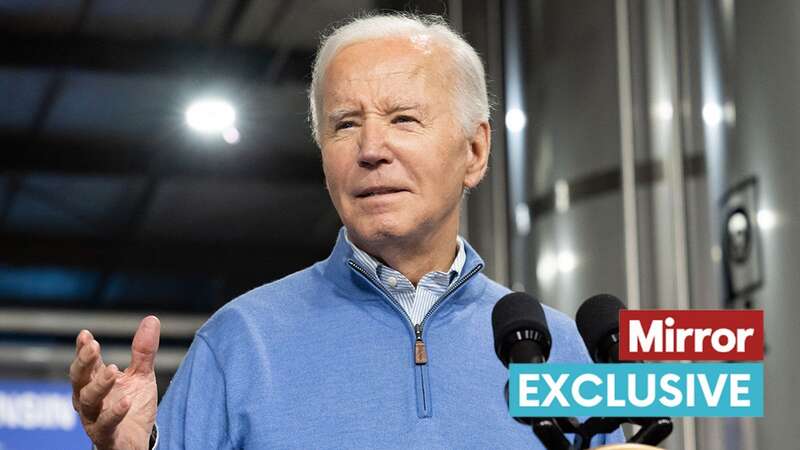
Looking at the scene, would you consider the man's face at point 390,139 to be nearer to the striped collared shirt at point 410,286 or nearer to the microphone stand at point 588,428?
the striped collared shirt at point 410,286

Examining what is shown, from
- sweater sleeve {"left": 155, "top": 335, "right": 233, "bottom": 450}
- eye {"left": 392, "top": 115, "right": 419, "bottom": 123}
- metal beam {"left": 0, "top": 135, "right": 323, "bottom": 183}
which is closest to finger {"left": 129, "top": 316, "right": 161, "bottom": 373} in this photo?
sweater sleeve {"left": 155, "top": 335, "right": 233, "bottom": 450}

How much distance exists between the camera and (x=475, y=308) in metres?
1.70

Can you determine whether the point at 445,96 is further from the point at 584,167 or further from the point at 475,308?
the point at 584,167

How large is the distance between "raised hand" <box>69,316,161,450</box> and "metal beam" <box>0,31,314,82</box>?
255 cm

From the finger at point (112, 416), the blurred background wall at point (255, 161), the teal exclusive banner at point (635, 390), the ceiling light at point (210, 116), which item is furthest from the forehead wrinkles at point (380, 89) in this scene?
the ceiling light at point (210, 116)

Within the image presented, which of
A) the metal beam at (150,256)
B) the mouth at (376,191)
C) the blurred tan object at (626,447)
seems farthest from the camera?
the metal beam at (150,256)

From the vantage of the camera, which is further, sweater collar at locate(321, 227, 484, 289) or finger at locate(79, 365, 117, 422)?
sweater collar at locate(321, 227, 484, 289)

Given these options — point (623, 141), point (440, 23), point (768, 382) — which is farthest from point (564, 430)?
point (623, 141)

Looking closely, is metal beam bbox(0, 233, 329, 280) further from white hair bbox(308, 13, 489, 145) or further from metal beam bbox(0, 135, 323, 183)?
white hair bbox(308, 13, 489, 145)

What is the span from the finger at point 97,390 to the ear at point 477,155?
28.0 inches

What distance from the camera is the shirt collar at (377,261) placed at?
1.68 m

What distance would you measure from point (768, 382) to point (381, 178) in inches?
64.4

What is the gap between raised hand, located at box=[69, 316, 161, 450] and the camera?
3.99ft

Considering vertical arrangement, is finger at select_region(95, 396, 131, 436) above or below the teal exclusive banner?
above
